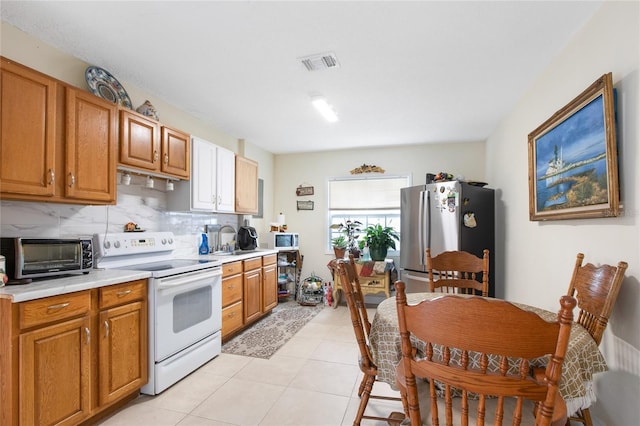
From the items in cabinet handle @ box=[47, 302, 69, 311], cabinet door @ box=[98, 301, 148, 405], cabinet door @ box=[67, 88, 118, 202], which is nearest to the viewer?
cabinet handle @ box=[47, 302, 69, 311]

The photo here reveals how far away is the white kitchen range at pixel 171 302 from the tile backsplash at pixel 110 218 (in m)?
0.15

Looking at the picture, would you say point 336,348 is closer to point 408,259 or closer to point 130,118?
point 408,259

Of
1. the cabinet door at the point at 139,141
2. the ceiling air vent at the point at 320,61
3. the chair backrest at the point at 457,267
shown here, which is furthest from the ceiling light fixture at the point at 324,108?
the chair backrest at the point at 457,267

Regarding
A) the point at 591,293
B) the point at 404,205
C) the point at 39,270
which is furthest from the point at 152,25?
the point at 404,205

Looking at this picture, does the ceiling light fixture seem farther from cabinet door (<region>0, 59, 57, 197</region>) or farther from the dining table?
the dining table

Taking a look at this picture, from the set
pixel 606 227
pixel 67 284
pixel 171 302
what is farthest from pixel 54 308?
pixel 606 227

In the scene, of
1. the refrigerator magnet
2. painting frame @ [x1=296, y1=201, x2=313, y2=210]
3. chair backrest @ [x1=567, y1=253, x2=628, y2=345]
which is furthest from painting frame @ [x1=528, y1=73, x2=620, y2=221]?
painting frame @ [x1=296, y1=201, x2=313, y2=210]

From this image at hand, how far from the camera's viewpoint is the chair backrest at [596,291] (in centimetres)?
139

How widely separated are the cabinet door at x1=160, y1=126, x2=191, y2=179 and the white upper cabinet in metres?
0.10

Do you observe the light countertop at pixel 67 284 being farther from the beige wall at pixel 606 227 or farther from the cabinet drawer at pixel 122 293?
the beige wall at pixel 606 227

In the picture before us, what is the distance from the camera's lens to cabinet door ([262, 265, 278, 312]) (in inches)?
157

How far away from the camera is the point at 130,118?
253 cm

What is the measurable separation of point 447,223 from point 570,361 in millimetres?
2572

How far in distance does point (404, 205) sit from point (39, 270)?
12.2 feet
